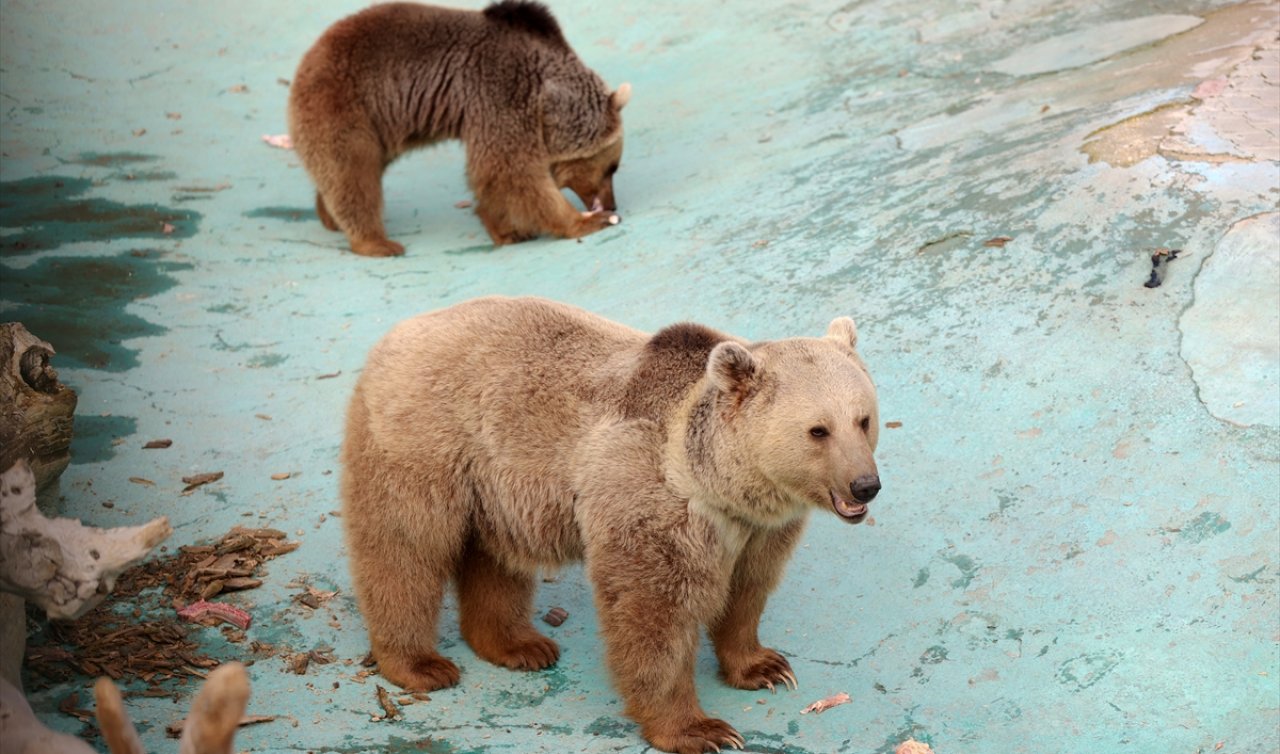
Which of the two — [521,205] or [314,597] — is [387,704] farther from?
[521,205]

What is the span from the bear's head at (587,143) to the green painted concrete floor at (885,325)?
0.24 metres

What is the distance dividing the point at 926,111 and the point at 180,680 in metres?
6.49

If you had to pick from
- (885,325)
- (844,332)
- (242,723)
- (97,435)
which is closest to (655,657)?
(844,332)

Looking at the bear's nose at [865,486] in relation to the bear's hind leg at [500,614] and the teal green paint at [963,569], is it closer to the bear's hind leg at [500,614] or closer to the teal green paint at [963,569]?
the teal green paint at [963,569]

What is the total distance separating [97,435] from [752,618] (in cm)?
371

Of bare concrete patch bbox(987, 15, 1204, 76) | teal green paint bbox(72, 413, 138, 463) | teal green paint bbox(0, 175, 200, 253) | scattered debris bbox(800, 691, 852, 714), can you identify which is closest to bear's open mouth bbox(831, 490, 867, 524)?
scattered debris bbox(800, 691, 852, 714)

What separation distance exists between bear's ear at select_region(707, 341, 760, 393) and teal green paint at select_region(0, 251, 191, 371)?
4.38 m

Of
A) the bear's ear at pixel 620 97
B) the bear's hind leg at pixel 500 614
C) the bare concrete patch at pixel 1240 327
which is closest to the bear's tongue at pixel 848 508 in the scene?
the bear's hind leg at pixel 500 614

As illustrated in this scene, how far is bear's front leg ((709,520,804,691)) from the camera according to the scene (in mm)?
4852

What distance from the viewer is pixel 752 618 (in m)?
4.96

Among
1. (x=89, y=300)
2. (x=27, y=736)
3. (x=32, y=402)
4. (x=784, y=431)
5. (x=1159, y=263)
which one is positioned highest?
(x=32, y=402)

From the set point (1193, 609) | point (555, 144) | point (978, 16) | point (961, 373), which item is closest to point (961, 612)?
point (1193, 609)

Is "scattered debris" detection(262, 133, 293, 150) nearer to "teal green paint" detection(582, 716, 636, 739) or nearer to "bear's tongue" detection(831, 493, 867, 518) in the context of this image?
"teal green paint" detection(582, 716, 636, 739)

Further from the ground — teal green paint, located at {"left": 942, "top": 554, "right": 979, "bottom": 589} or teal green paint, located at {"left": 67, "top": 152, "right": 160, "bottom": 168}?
teal green paint, located at {"left": 67, "top": 152, "right": 160, "bottom": 168}
